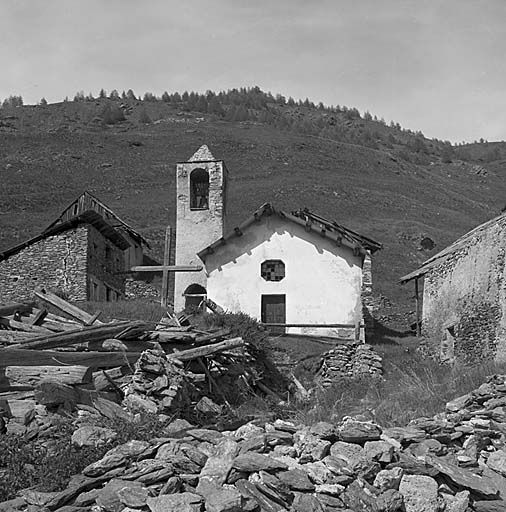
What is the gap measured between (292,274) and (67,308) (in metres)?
10.1

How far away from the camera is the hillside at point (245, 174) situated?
57094 millimetres

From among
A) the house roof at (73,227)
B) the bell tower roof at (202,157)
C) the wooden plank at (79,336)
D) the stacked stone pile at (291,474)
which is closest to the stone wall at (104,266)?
the house roof at (73,227)

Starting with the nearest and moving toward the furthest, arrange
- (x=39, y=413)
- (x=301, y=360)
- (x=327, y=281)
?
1. (x=39, y=413)
2. (x=301, y=360)
3. (x=327, y=281)

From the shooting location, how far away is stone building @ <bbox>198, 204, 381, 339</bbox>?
25.3m

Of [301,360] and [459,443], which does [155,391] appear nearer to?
[459,443]

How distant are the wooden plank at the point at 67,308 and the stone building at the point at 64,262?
31.7 ft

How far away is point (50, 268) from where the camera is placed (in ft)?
98.6

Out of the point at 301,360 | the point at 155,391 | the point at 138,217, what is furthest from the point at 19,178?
the point at 155,391

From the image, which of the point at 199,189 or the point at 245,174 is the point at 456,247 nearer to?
the point at 199,189

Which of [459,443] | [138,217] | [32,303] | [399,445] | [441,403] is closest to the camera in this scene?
[399,445]

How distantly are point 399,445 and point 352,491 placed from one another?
4.17 ft

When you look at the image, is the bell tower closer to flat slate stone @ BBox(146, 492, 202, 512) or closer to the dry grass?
the dry grass

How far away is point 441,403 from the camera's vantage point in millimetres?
13094

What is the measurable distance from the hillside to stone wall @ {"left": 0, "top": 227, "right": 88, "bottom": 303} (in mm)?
18019
